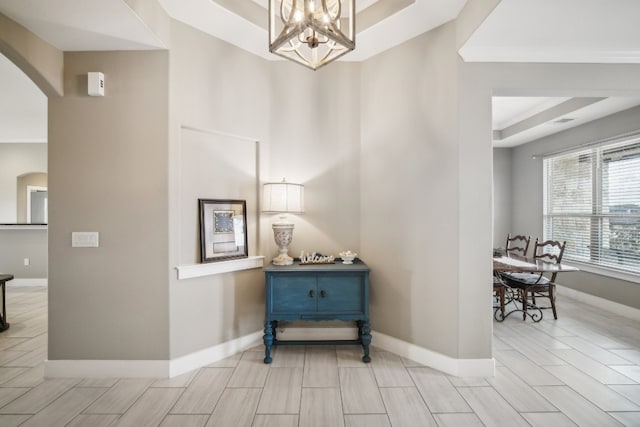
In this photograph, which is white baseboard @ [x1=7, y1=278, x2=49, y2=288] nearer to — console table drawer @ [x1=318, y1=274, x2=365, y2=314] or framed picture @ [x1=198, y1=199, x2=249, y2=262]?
framed picture @ [x1=198, y1=199, x2=249, y2=262]

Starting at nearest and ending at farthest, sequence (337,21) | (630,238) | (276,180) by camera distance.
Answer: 1. (337,21)
2. (276,180)
3. (630,238)


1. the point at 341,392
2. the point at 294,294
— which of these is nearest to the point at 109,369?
the point at 294,294

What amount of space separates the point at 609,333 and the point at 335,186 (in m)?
3.48

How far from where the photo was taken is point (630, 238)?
4238mm

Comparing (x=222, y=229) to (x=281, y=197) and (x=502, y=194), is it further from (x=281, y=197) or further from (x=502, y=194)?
(x=502, y=194)

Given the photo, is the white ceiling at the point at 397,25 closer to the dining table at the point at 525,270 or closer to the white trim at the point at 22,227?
the dining table at the point at 525,270

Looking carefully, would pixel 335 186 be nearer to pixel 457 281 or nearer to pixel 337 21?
pixel 457 281

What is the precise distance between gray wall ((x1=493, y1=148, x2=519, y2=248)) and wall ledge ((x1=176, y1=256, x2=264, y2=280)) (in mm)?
5308

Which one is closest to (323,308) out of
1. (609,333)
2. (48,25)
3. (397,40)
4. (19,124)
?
(397,40)

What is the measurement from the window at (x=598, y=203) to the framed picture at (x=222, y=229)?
4930 mm

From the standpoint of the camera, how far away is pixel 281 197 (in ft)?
9.95

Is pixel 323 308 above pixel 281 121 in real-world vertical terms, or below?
below

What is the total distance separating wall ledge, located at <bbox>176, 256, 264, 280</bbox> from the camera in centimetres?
271

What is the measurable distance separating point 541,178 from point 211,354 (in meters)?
6.00
